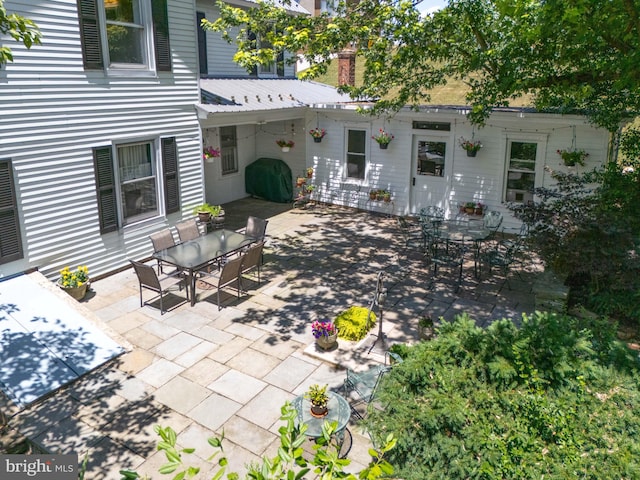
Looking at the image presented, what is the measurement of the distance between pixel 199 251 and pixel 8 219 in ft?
10.4

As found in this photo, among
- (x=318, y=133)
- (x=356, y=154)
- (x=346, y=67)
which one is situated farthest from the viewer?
(x=346, y=67)

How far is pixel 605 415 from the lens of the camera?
3.47m

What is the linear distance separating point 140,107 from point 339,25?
432cm

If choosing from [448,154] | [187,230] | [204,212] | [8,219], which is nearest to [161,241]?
[187,230]

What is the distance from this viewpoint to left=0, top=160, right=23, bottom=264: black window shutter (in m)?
8.15

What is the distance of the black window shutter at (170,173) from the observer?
10.9m

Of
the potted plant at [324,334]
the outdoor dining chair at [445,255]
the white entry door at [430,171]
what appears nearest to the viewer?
the potted plant at [324,334]

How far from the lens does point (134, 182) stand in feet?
34.4

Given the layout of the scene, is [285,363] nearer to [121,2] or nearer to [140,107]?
[140,107]

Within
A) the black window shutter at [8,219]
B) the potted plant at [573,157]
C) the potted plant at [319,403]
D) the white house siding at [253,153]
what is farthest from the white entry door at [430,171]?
the black window shutter at [8,219]

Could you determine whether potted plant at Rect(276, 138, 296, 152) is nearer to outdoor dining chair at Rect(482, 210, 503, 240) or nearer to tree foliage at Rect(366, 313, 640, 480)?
outdoor dining chair at Rect(482, 210, 503, 240)

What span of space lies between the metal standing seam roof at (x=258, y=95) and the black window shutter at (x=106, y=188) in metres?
2.68

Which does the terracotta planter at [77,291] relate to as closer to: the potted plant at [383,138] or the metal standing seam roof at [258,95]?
the metal standing seam roof at [258,95]

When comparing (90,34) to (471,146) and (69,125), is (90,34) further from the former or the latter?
(471,146)
